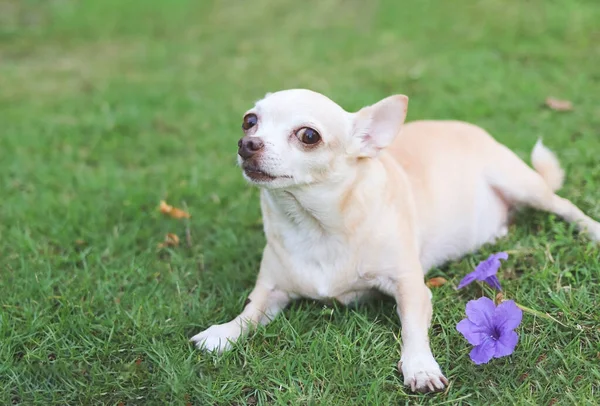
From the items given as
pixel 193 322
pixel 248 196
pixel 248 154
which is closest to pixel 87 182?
pixel 248 196

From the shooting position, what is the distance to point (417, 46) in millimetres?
6641

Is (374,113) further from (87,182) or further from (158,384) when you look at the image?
(87,182)

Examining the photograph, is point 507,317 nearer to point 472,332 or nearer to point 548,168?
point 472,332

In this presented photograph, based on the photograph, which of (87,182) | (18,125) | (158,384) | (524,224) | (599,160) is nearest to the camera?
(158,384)

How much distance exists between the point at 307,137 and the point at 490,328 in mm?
948

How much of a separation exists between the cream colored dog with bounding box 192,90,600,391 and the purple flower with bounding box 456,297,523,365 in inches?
6.3

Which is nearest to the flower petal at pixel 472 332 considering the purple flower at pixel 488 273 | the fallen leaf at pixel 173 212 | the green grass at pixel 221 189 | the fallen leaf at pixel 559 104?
the green grass at pixel 221 189

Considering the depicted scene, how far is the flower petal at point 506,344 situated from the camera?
2395mm

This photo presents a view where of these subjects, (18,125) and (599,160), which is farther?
(18,125)

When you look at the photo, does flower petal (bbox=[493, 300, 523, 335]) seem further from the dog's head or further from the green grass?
the dog's head

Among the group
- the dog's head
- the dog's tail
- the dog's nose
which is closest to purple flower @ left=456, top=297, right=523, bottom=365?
the dog's head

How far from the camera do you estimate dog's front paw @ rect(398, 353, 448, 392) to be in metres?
2.45

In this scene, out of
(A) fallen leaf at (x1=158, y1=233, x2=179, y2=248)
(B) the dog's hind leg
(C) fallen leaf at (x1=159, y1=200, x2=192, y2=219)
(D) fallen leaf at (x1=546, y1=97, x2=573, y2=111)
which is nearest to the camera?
(B) the dog's hind leg

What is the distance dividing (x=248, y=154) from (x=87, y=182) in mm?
2249
